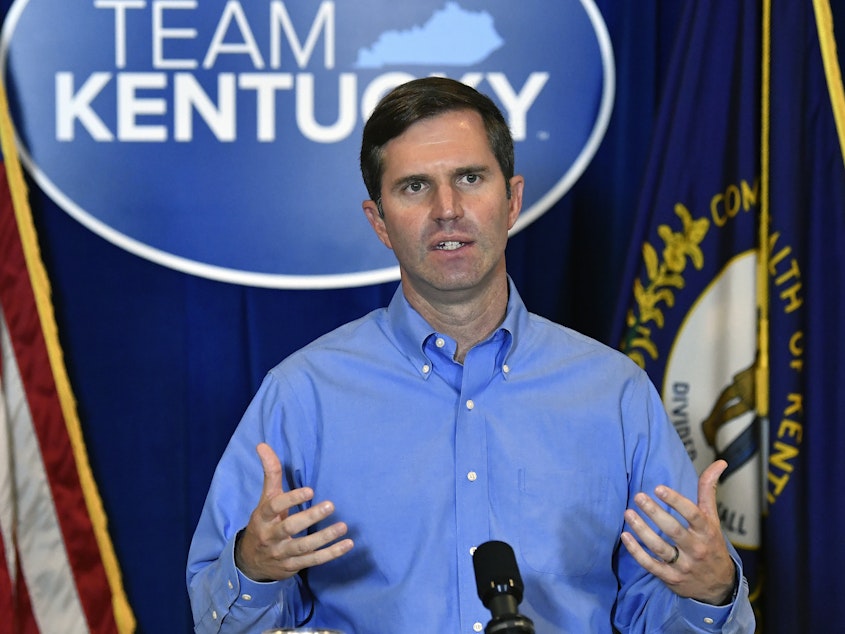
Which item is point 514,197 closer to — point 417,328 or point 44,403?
point 417,328

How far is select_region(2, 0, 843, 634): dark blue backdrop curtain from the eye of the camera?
2826 mm

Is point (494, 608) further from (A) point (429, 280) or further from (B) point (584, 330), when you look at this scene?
(B) point (584, 330)

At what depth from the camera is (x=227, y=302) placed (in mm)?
2826

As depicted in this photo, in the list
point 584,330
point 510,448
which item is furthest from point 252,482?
point 584,330

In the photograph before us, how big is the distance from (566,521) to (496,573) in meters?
0.68

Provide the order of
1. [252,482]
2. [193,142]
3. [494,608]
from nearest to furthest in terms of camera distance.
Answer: [494,608], [252,482], [193,142]

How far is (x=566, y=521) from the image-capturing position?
1971 millimetres

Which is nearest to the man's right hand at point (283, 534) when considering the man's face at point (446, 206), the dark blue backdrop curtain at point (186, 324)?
the man's face at point (446, 206)

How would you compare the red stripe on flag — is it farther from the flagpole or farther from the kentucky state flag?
the flagpole

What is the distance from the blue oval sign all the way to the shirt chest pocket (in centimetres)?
94

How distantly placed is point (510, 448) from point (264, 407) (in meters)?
0.45

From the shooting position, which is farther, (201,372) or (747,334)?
(201,372)

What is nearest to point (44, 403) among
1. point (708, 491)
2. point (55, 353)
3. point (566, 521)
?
point (55, 353)

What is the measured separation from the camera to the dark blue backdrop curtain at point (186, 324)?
2.83 metres
